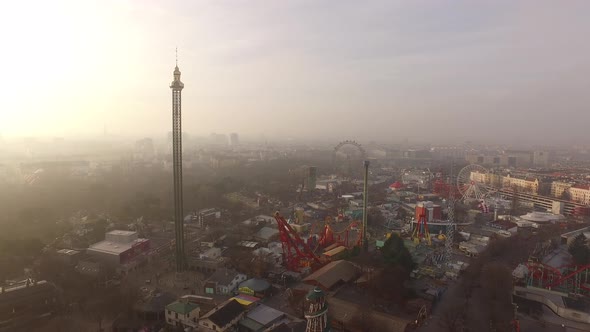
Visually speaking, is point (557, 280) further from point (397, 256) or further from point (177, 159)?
point (177, 159)

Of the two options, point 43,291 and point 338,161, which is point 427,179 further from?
point 43,291

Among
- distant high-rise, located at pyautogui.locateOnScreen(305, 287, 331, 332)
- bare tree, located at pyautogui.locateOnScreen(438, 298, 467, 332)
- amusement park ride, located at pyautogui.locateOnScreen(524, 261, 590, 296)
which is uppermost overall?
distant high-rise, located at pyautogui.locateOnScreen(305, 287, 331, 332)

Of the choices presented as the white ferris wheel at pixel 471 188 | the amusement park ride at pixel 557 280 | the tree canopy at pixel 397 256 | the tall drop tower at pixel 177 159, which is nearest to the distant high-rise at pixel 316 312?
the tree canopy at pixel 397 256

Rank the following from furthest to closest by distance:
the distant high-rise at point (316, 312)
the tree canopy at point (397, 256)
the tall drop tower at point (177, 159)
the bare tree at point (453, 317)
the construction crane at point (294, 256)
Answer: the construction crane at point (294, 256), the tall drop tower at point (177, 159), the tree canopy at point (397, 256), the bare tree at point (453, 317), the distant high-rise at point (316, 312)

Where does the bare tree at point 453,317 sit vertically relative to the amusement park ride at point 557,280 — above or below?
below

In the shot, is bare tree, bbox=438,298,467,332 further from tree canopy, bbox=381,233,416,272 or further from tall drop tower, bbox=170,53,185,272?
tall drop tower, bbox=170,53,185,272

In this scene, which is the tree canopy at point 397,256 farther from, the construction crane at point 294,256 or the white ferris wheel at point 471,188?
the white ferris wheel at point 471,188

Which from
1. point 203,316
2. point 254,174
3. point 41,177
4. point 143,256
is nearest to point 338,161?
point 254,174

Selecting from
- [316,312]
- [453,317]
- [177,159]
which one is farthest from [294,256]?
[316,312]

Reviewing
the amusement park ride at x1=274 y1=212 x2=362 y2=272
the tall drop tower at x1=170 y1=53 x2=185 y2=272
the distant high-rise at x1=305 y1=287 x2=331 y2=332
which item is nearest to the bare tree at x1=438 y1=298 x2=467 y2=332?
the distant high-rise at x1=305 y1=287 x2=331 y2=332

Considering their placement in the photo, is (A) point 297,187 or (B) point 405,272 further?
(A) point 297,187

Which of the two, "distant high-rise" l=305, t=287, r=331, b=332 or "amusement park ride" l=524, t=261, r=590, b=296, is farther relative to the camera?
"amusement park ride" l=524, t=261, r=590, b=296
